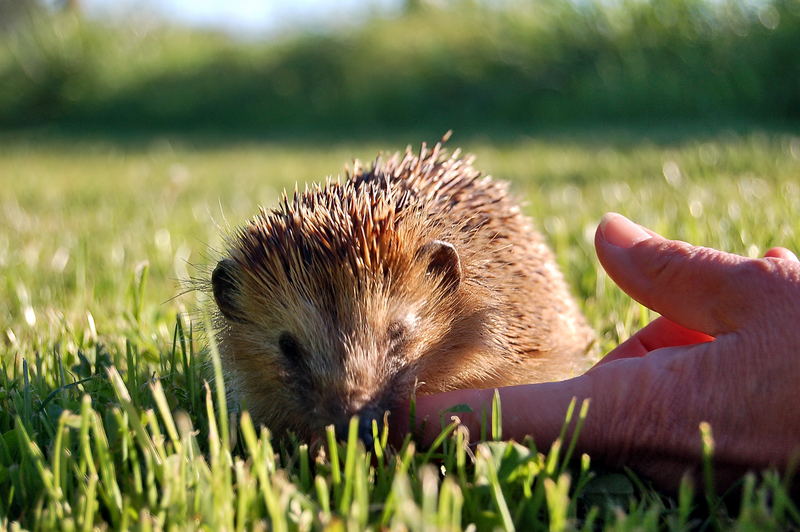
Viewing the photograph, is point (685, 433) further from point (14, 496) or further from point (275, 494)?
point (14, 496)

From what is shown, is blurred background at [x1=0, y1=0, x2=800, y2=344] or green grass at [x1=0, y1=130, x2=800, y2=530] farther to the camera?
blurred background at [x1=0, y1=0, x2=800, y2=344]

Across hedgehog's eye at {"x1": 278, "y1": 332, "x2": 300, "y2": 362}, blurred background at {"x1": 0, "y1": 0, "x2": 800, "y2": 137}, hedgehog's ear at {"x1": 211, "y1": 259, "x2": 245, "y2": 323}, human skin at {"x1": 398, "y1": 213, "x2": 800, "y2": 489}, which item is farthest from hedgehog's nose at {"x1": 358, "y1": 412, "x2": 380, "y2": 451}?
blurred background at {"x1": 0, "y1": 0, "x2": 800, "y2": 137}

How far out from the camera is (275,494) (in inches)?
63.2

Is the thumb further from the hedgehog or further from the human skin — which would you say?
the hedgehog

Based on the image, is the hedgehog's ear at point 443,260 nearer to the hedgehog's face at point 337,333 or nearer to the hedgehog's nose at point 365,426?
the hedgehog's face at point 337,333

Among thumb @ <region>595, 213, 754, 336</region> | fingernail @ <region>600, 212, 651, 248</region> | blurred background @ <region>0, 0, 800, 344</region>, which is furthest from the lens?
blurred background @ <region>0, 0, 800, 344</region>

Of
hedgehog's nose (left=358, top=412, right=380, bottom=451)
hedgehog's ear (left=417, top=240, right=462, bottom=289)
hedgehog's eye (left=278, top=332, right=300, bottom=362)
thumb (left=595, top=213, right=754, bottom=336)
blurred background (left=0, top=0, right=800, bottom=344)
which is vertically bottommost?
hedgehog's nose (left=358, top=412, right=380, bottom=451)

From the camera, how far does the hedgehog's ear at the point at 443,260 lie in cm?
244

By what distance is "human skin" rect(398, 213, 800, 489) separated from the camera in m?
1.72

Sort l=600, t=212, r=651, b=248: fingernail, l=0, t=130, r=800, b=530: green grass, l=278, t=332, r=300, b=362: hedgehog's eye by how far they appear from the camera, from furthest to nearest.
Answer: l=278, t=332, r=300, b=362: hedgehog's eye
l=600, t=212, r=651, b=248: fingernail
l=0, t=130, r=800, b=530: green grass

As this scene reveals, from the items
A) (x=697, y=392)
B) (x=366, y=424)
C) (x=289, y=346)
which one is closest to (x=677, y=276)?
(x=697, y=392)

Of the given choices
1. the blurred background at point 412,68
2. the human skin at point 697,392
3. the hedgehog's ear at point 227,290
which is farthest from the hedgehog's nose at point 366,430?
the blurred background at point 412,68

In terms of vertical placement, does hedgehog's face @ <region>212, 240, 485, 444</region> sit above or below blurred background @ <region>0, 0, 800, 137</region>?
below

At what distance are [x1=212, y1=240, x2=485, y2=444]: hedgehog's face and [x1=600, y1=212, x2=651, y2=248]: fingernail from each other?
1.54 feet
